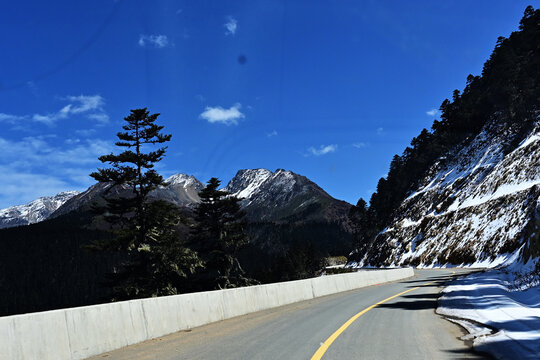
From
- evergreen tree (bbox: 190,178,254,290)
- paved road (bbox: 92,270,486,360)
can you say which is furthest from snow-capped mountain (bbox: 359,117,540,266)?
evergreen tree (bbox: 190,178,254,290)

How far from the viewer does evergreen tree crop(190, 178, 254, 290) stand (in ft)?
138

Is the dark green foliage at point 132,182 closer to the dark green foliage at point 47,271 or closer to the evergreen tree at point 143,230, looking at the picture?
the evergreen tree at point 143,230

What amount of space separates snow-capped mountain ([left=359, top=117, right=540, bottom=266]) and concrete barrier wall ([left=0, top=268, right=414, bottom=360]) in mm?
19636

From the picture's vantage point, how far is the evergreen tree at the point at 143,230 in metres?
29.2

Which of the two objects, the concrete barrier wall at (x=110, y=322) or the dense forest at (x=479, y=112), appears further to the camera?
the dense forest at (x=479, y=112)

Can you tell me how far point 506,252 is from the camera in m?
42.3

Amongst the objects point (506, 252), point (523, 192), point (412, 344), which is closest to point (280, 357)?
point (412, 344)

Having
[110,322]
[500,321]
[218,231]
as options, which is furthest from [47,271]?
[500,321]

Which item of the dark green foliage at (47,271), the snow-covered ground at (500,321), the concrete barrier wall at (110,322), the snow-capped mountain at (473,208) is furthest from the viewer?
the dark green foliage at (47,271)

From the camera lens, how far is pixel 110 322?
8.37 metres

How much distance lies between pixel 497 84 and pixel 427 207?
2910 cm

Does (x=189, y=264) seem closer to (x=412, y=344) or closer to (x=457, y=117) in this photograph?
(x=412, y=344)

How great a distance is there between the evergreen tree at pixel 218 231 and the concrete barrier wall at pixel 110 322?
27.0 m

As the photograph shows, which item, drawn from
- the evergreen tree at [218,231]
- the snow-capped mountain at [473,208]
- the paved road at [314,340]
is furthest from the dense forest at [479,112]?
the paved road at [314,340]
